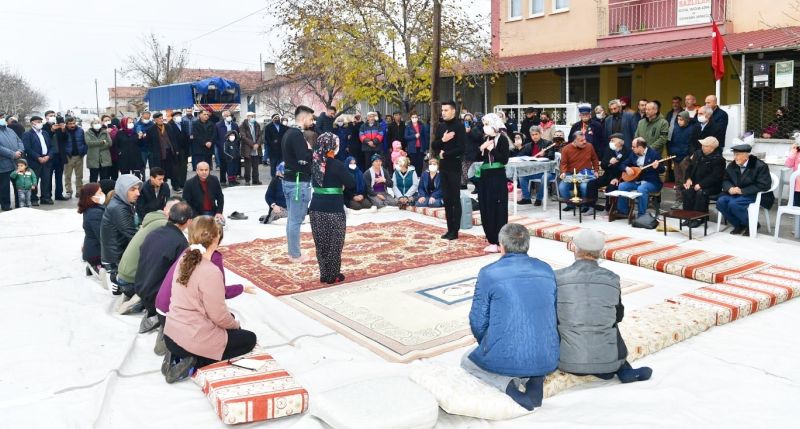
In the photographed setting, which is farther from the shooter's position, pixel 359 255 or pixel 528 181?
pixel 528 181

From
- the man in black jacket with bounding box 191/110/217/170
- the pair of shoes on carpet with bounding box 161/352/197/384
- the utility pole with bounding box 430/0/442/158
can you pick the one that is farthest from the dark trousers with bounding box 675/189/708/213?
the man in black jacket with bounding box 191/110/217/170

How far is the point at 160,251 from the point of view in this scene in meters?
4.94

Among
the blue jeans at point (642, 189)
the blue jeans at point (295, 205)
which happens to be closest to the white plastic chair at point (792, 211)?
the blue jeans at point (642, 189)

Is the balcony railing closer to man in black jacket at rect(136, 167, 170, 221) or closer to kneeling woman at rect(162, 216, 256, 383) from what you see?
man in black jacket at rect(136, 167, 170, 221)

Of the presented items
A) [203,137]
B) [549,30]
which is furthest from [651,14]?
[203,137]

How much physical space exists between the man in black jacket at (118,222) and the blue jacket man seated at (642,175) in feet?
21.2

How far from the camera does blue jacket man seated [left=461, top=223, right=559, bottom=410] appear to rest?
3.73 meters

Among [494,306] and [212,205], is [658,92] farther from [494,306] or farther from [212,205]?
[494,306]

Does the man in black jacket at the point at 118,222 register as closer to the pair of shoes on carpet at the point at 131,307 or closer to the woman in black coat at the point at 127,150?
the pair of shoes on carpet at the point at 131,307

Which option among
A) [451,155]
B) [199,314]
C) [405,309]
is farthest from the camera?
[451,155]

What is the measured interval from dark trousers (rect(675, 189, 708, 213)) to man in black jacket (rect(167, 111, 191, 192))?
9.84 metres

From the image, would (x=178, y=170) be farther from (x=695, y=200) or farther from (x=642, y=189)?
(x=695, y=200)

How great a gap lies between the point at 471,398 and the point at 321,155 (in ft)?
11.2

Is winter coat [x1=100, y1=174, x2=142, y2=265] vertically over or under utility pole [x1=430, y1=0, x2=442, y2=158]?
under
